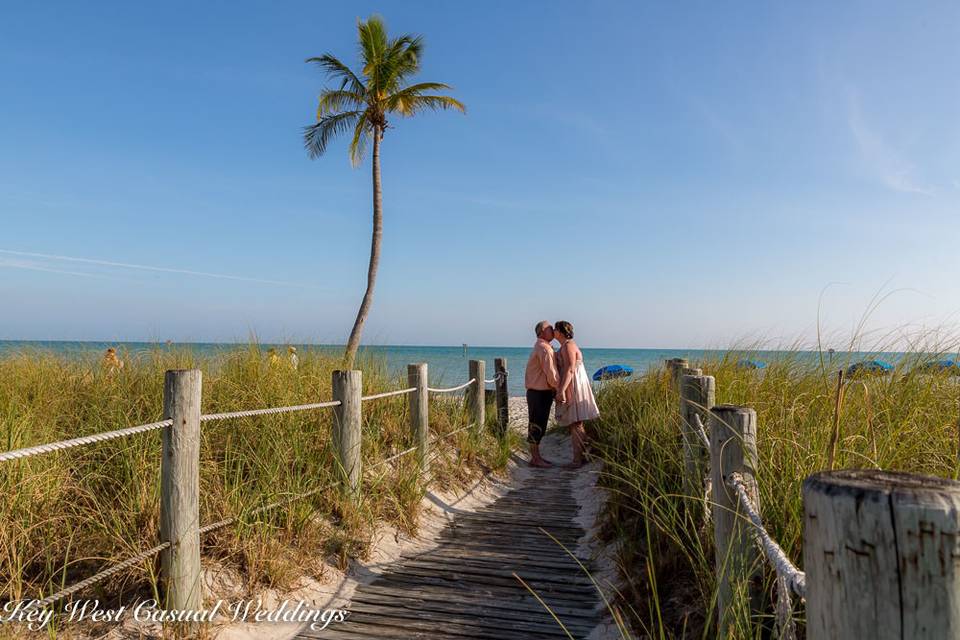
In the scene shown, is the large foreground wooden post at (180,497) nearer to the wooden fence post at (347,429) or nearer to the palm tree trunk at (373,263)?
Result: the wooden fence post at (347,429)

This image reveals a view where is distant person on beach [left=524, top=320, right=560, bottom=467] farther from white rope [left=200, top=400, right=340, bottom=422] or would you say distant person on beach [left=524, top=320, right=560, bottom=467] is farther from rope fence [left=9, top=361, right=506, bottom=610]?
white rope [left=200, top=400, right=340, bottom=422]

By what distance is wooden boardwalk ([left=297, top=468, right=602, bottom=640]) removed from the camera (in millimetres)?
3475

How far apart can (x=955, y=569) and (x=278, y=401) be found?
16.5ft

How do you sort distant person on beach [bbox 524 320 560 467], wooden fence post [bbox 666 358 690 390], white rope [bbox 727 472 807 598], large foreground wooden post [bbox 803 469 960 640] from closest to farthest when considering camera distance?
1. large foreground wooden post [bbox 803 469 960 640]
2. white rope [bbox 727 472 807 598]
3. wooden fence post [bbox 666 358 690 390]
4. distant person on beach [bbox 524 320 560 467]

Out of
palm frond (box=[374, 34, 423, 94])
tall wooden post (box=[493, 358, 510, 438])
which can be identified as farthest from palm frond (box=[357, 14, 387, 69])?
tall wooden post (box=[493, 358, 510, 438])

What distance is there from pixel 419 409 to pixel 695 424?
10.4ft

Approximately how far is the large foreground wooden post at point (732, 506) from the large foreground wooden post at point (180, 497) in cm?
255

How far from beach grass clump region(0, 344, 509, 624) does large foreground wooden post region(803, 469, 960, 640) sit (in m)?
3.09

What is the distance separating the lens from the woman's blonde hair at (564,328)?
7.98m

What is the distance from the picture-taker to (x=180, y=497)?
317 cm

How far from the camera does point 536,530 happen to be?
5.28 metres

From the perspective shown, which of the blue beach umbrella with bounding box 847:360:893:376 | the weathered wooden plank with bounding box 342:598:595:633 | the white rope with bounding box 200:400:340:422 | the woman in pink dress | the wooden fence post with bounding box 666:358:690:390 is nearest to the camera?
the white rope with bounding box 200:400:340:422

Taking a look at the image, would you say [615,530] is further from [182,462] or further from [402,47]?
[402,47]

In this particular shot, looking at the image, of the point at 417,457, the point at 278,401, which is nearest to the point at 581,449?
the point at 417,457
